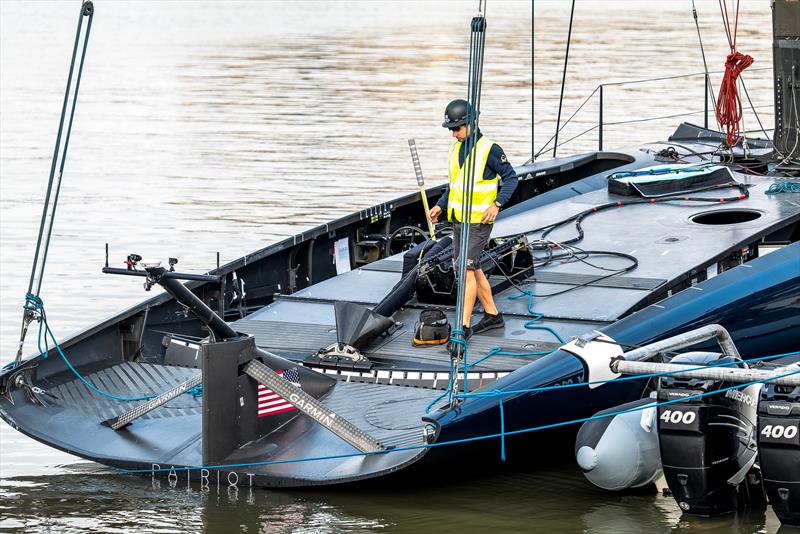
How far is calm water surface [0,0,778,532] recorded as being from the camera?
892 cm

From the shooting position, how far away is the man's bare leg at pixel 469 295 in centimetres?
1017

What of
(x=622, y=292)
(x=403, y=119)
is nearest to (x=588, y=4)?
(x=403, y=119)

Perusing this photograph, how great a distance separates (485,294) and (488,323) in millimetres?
222

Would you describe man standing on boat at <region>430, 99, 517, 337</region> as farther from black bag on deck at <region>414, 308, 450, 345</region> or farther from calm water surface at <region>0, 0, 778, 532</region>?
calm water surface at <region>0, 0, 778, 532</region>

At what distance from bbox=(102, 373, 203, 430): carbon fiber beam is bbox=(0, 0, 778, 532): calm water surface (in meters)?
0.38

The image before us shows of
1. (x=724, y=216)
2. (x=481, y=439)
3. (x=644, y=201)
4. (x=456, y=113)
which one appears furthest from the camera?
(x=644, y=201)

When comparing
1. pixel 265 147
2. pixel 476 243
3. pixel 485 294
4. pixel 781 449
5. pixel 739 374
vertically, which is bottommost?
pixel 781 449

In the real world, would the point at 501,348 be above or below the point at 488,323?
below

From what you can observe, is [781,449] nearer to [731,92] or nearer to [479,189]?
[479,189]

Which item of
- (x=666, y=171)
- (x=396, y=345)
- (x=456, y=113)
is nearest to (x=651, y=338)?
(x=396, y=345)

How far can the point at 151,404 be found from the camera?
31.3 feet

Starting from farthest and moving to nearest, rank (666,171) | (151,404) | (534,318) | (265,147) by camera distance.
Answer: (265,147) → (666,171) → (534,318) → (151,404)

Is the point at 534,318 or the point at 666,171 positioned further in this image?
the point at 666,171

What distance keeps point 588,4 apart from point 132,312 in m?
57.7
